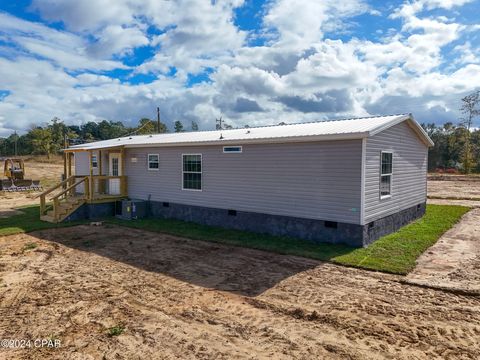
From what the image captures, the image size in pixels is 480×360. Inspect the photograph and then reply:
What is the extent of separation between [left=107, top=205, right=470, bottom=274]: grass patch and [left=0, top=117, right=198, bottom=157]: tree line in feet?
112

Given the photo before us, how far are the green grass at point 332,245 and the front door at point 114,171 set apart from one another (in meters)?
2.36

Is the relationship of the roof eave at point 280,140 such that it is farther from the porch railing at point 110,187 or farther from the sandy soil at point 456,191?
the sandy soil at point 456,191

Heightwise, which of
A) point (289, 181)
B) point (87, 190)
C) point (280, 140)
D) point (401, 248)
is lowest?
point (401, 248)

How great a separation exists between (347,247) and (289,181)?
2620 mm

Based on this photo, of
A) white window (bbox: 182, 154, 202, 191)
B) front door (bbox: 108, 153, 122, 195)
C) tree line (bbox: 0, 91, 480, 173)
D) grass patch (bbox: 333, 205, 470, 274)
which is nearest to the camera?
grass patch (bbox: 333, 205, 470, 274)

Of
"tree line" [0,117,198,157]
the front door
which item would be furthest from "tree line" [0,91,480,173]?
the front door

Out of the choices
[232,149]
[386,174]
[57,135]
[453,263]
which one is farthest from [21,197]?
[57,135]

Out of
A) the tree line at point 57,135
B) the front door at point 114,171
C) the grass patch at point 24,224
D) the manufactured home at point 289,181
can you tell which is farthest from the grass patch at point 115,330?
the tree line at point 57,135

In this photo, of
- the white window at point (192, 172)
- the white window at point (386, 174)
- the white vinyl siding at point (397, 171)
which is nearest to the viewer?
the white vinyl siding at point (397, 171)

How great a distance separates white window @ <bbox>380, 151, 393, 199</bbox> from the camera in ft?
35.0

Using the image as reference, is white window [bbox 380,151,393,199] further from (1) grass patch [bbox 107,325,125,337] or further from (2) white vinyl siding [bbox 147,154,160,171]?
(2) white vinyl siding [bbox 147,154,160,171]

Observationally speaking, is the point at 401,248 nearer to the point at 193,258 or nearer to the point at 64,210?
the point at 193,258

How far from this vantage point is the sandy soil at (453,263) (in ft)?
22.8

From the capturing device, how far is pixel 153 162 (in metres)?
15.1
